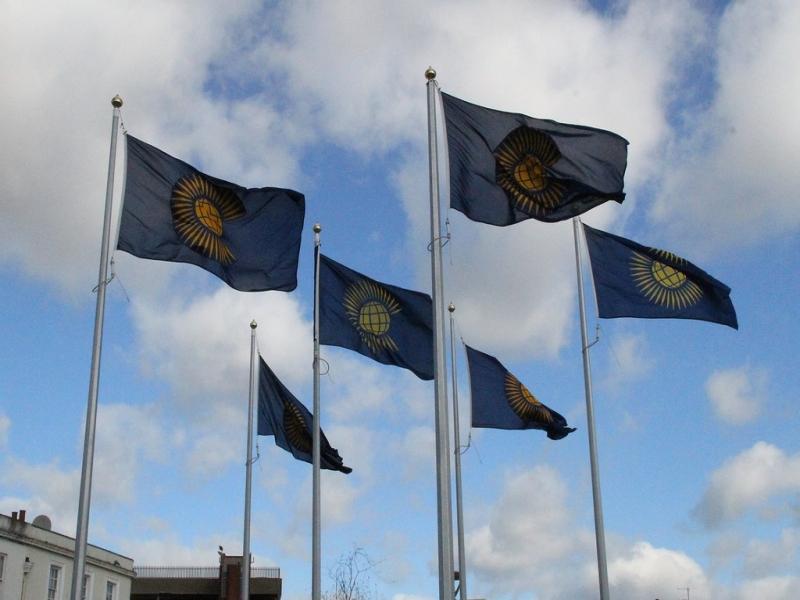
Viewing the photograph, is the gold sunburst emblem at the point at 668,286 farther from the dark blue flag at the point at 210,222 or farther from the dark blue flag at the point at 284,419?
the dark blue flag at the point at 284,419

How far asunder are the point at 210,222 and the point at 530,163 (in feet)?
19.1

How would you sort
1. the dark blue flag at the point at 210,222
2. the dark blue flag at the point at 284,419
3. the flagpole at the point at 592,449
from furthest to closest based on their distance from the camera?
the dark blue flag at the point at 284,419 < the flagpole at the point at 592,449 < the dark blue flag at the point at 210,222

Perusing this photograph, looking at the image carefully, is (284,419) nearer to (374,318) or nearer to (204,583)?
(374,318)

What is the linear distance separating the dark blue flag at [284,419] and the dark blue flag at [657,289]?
852cm

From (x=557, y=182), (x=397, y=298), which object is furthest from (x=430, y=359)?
(x=557, y=182)

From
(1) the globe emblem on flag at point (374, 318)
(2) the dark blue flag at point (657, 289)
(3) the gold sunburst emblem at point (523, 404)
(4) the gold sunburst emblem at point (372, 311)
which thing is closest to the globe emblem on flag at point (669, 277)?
(2) the dark blue flag at point (657, 289)

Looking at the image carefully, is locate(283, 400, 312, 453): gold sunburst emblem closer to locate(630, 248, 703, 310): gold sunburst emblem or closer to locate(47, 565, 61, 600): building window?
locate(630, 248, 703, 310): gold sunburst emblem

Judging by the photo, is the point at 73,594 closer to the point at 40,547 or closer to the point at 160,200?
the point at 160,200

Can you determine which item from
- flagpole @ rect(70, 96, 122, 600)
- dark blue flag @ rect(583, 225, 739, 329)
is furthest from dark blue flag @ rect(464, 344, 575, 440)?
flagpole @ rect(70, 96, 122, 600)

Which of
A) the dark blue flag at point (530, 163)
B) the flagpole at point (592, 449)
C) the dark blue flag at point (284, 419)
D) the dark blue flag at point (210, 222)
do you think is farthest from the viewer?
the dark blue flag at point (284, 419)

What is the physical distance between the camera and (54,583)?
43312mm

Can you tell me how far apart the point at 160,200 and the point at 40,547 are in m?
27.4

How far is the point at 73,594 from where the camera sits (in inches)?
631

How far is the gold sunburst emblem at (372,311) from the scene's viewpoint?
24031 millimetres
